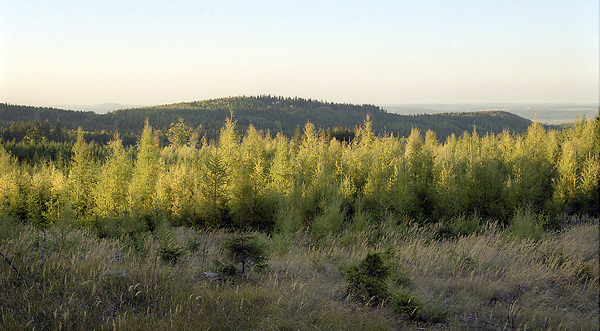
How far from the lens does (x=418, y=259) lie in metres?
7.46

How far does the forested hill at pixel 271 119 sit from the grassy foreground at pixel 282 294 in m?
82.1

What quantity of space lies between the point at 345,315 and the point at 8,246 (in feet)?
17.1

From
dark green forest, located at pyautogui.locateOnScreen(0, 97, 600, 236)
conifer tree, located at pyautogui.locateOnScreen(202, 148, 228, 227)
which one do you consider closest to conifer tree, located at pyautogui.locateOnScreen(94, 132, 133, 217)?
dark green forest, located at pyautogui.locateOnScreen(0, 97, 600, 236)

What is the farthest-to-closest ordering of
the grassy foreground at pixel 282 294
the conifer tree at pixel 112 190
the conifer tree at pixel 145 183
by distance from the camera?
the conifer tree at pixel 112 190 → the conifer tree at pixel 145 183 → the grassy foreground at pixel 282 294

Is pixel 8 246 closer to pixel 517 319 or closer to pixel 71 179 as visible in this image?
pixel 517 319

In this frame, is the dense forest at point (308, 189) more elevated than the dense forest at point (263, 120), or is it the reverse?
the dense forest at point (263, 120)

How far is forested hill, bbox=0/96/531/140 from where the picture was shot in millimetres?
100625

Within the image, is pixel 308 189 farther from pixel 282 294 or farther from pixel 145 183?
pixel 282 294

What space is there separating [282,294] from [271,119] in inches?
4881

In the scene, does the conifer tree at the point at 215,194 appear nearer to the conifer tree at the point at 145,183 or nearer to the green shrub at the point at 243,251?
the conifer tree at the point at 145,183

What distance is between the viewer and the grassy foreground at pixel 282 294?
147 inches

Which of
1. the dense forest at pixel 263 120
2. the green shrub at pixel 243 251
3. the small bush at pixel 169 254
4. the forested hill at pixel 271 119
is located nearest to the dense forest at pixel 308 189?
the small bush at pixel 169 254

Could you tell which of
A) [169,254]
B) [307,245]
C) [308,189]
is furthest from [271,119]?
[169,254]

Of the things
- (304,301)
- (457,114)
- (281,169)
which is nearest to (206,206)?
(281,169)
